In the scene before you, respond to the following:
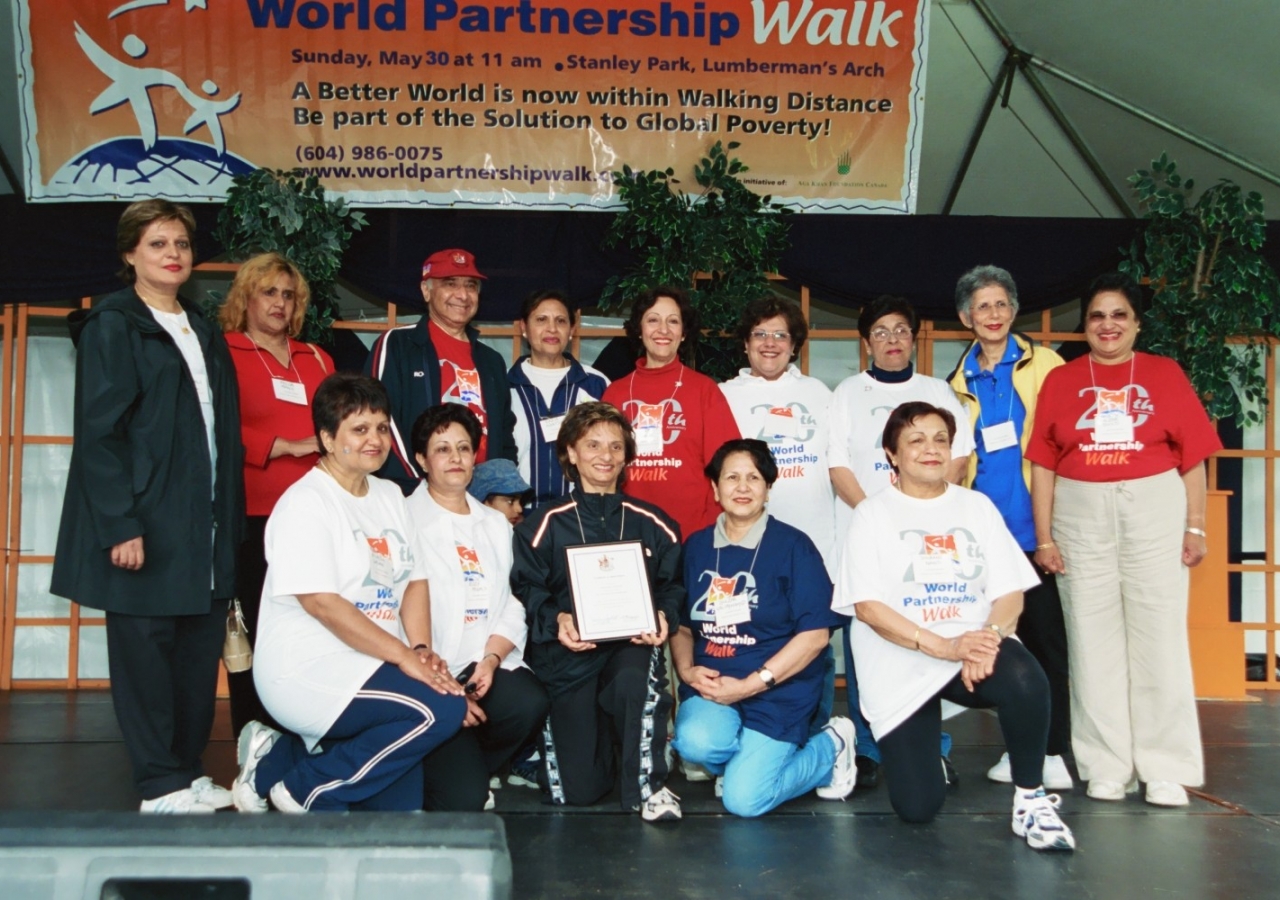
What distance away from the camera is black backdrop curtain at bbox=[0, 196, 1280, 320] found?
4.96 metres

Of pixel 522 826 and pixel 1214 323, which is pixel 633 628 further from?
pixel 1214 323

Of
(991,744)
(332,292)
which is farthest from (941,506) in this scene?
(332,292)

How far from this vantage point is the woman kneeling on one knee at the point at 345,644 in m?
2.92

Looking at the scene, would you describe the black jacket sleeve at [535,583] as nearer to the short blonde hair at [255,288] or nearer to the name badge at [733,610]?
the name badge at [733,610]

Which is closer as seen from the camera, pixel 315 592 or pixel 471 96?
pixel 315 592

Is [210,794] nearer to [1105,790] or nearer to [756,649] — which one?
[756,649]

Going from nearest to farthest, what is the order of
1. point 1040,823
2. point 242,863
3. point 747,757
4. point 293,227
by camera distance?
1. point 242,863
2. point 1040,823
3. point 747,757
4. point 293,227

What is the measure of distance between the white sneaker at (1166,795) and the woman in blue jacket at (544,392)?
223cm

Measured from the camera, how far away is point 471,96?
509cm

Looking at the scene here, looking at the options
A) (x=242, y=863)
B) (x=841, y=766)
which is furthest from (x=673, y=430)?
(x=242, y=863)

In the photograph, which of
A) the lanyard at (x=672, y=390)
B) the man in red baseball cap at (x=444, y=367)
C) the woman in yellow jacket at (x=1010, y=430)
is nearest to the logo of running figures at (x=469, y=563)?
the man in red baseball cap at (x=444, y=367)

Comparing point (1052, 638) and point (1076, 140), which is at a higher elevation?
point (1076, 140)

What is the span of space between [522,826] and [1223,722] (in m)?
3.26

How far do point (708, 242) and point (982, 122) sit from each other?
1.70 m
